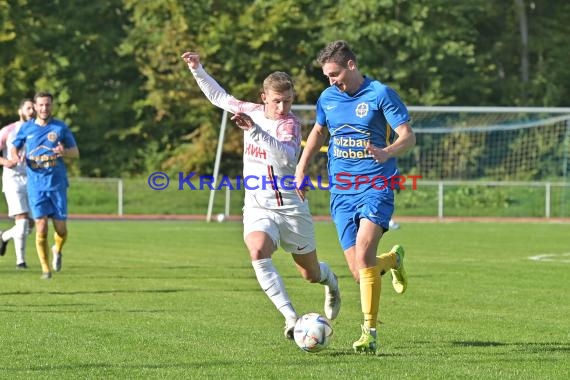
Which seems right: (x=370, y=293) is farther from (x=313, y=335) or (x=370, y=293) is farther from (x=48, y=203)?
(x=48, y=203)

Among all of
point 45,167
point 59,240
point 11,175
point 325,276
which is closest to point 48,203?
point 45,167

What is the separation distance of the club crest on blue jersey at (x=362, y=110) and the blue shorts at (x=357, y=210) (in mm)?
517

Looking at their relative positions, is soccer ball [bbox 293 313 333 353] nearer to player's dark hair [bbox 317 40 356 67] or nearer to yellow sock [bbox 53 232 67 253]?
player's dark hair [bbox 317 40 356 67]

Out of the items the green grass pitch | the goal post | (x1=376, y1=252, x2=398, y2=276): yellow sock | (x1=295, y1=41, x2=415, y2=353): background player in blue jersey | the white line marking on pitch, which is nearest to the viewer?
the green grass pitch

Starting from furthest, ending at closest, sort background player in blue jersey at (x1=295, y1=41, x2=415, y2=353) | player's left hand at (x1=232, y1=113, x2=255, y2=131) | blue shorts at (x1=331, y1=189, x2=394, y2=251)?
blue shorts at (x1=331, y1=189, x2=394, y2=251) < background player in blue jersey at (x1=295, y1=41, x2=415, y2=353) < player's left hand at (x1=232, y1=113, x2=255, y2=131)

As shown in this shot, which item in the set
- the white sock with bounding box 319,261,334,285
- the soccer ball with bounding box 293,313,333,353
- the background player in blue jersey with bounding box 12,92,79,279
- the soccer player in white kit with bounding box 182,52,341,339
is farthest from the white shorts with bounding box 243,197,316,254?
the background player in blue jersey with bounding box 12,92,79,279

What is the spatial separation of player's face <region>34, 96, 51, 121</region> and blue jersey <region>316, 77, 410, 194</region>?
6154 millimetres

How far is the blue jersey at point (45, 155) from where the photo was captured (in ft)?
48.0

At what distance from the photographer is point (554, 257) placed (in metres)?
19.0

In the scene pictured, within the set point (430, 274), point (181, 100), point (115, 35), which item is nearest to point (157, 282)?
point (430, 274)

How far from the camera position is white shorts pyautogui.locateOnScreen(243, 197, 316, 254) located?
8805 millimetres

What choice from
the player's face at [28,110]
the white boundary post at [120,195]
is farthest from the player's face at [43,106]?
the white boundary post at [120,195]

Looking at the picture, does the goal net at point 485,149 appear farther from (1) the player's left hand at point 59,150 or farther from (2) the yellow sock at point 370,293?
(2) the yellow sock at point 370,293

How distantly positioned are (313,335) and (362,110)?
1623mm
